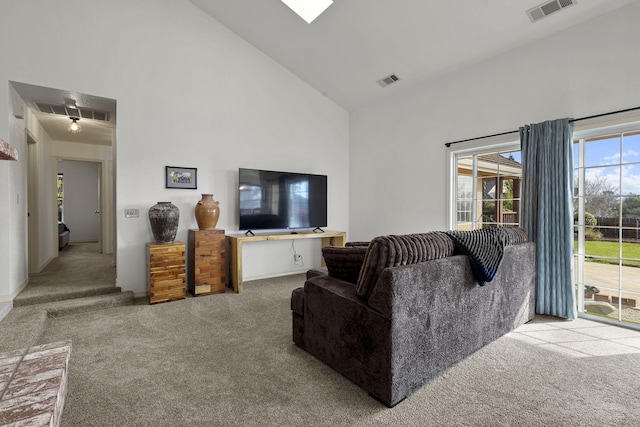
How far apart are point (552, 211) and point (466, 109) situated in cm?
165

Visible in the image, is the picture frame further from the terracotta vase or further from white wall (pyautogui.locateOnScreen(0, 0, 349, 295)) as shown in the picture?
the terracotta vase

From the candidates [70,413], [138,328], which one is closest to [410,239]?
[70,413]

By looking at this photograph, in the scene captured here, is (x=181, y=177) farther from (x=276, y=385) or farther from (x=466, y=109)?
(x=466, y=109)

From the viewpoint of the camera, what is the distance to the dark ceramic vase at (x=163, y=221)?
3607 millimetres

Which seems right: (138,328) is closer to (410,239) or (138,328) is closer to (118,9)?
(410,239)

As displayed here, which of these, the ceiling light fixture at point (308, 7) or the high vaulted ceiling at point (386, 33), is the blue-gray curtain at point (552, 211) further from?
the ceiling light fixture at point (308, 7)

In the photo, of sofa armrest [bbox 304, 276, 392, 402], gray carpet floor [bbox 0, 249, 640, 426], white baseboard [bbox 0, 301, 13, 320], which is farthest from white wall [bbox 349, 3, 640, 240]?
white baseboard [bbox 0, 301, 13, 320]

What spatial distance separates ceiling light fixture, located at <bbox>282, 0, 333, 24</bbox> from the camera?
A: 3574mm

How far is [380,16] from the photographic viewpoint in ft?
11.7

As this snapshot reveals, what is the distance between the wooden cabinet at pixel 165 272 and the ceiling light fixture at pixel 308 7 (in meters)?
3.14

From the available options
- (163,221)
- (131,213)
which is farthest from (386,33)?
(131,213)

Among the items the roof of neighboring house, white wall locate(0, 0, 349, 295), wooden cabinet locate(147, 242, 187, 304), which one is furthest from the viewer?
the roof of neighboring house

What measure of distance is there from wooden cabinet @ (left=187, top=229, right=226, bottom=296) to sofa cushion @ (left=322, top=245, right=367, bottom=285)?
216 cm

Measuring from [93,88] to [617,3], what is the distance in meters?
5.39
